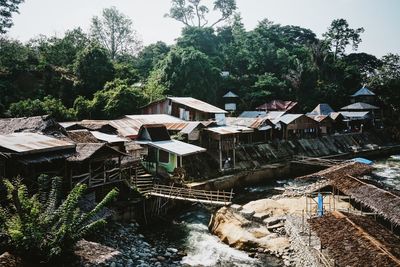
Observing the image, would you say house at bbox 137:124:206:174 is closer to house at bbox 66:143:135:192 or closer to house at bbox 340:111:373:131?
house at bbox 66:143:135:192

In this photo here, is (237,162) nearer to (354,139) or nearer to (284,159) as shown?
(284,159)

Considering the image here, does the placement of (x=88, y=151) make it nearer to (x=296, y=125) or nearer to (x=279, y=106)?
(x=296, y=125)

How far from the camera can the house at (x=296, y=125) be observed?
48.2m

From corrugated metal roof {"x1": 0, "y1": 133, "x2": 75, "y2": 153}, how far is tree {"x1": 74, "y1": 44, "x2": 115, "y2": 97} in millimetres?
24737

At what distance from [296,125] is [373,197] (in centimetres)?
2836

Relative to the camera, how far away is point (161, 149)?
3278cm

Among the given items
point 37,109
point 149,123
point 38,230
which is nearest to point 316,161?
point 149,123

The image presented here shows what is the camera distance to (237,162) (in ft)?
130

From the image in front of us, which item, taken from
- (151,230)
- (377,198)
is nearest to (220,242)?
(151,230)

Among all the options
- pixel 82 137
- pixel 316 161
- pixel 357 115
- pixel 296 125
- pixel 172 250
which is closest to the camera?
pixel 172 250

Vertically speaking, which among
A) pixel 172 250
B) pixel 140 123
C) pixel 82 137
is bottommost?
pixel 172 250

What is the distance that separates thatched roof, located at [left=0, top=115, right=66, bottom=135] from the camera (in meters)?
26.1

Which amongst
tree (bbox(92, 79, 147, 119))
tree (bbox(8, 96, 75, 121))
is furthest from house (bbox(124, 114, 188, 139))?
tree (bbox(8, 96, 75, 121))

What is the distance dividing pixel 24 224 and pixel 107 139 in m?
16.3
